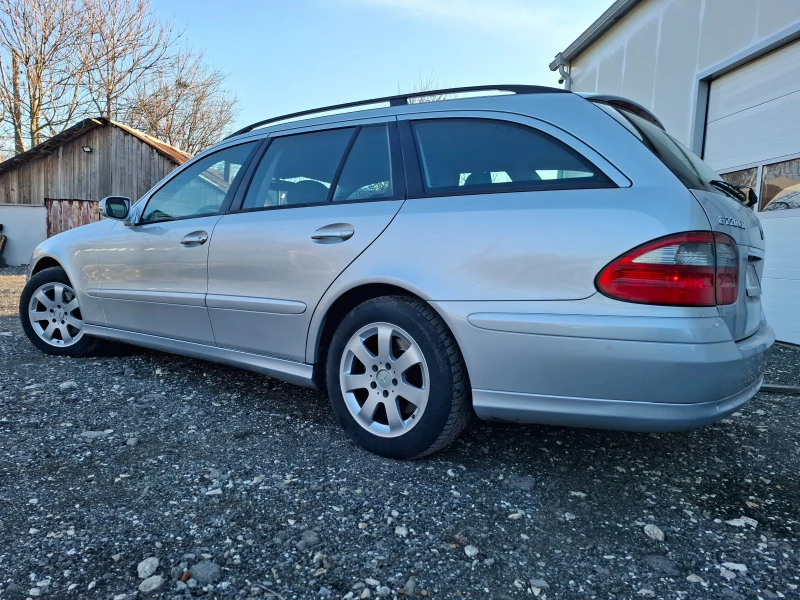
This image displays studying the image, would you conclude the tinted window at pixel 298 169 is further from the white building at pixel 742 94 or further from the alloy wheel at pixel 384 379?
the white building at pixel 742 94

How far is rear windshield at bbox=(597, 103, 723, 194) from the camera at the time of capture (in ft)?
6.70

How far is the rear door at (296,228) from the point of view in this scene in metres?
2.56

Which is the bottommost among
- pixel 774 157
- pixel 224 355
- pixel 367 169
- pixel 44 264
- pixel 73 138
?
pixel 224 355

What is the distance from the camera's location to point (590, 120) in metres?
2.14

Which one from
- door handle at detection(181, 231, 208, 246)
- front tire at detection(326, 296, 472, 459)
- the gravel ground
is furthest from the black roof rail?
the gravel ground

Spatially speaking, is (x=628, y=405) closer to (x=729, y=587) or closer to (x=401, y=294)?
(x=729, y=587)

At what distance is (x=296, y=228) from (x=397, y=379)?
952 mm

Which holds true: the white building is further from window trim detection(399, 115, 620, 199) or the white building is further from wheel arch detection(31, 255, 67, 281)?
wheel arch detection(31, 255, 67, 281)

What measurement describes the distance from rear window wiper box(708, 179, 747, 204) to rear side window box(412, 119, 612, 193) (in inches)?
24.1

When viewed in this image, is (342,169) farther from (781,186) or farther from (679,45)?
(679,45)

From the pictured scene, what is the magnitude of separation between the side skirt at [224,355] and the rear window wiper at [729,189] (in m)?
2.02

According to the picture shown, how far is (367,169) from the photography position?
8.82 feet

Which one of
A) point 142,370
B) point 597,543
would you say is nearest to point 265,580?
point 597,543

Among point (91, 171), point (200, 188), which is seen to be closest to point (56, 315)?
point (200, 188)
